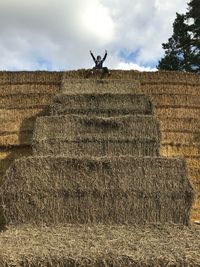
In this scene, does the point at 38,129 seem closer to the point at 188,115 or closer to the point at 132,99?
the point at 132,99

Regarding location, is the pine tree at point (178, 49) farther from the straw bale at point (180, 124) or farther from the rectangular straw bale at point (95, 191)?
the rectangular straw bale at point (95, 191)

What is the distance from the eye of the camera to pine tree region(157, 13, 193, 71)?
881 inches

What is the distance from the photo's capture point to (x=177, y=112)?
10.7 metres

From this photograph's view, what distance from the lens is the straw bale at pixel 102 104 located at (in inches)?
370

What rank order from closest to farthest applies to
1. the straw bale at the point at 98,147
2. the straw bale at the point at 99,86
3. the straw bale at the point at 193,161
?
the straw bale at the point at 98,147
the straw bale at the point at 193,161
the straw bale at the point at 99,86

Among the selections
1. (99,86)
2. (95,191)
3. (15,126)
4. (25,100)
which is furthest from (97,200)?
(25,100)

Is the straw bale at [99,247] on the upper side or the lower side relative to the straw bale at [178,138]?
lower

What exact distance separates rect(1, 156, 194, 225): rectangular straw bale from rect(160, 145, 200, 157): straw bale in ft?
10.5

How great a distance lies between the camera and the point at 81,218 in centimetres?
650

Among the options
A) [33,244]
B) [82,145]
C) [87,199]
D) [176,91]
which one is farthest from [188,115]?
[33,244]

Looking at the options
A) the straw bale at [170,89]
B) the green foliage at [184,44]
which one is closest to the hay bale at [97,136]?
the straw bale at [170,89]

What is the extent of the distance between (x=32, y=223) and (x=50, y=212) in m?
0.26

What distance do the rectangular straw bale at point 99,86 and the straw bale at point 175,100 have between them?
21.5 inches

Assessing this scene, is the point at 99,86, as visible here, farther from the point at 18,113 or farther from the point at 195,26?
the point at 195,26
